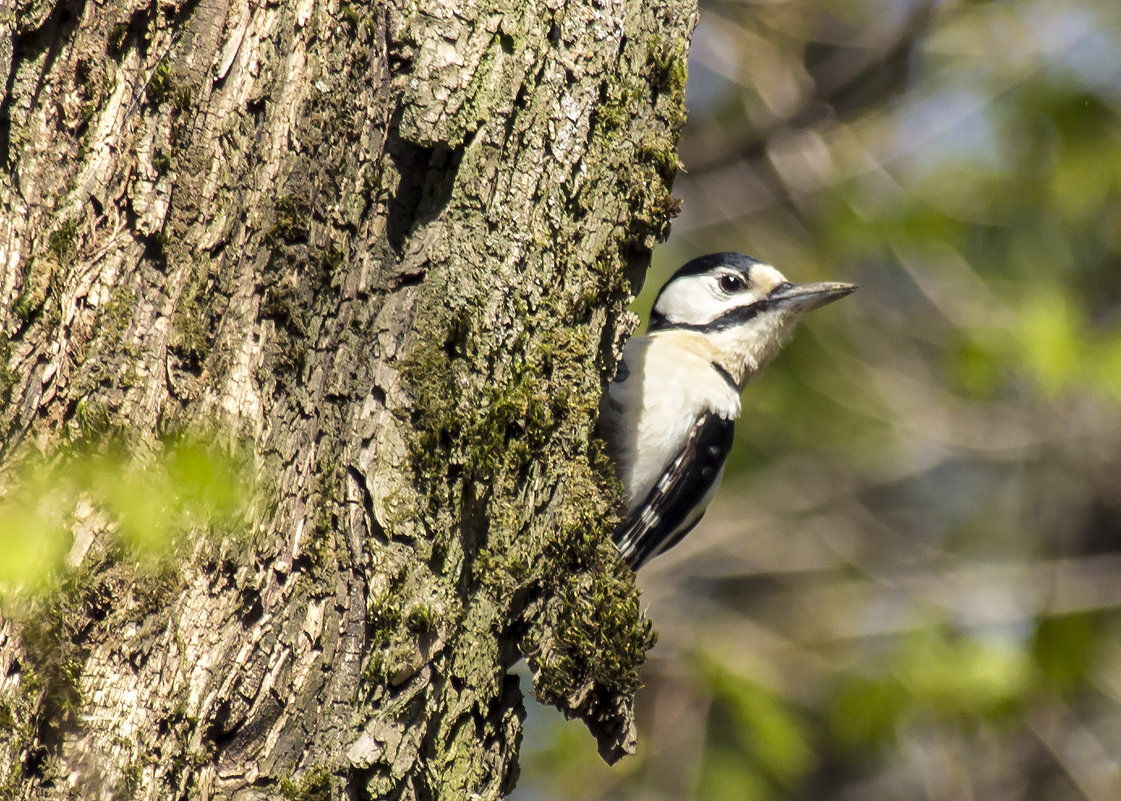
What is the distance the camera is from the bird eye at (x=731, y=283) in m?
4.46

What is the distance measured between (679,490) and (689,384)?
377 millimetres

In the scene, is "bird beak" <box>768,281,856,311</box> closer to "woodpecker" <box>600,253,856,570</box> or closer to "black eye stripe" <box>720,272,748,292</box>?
"woodpecker" <box>600,253,856,570</box>

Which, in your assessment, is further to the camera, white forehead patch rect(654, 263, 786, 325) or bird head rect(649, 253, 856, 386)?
white forehead patch rect(654, 263, 786, 325)

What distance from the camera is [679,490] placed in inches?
160

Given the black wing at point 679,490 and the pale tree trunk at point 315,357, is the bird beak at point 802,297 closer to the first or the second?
the black wing at point 679,490

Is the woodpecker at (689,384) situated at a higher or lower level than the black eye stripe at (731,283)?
lower

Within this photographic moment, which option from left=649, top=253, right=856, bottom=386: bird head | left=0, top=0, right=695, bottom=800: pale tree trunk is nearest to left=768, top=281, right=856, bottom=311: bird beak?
left=649, top=253, right=856, bottom=386: bird head

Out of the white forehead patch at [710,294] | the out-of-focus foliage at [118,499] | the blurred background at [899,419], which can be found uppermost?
the out-of-focus foliage at [118,499]

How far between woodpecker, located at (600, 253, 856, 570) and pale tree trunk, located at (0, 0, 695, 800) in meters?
1.44

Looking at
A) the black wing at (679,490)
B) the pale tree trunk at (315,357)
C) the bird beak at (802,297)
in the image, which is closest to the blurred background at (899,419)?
the bird beak at (802,297)

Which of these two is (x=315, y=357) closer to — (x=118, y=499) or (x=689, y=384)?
(x=118, y=499)

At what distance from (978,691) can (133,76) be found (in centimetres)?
556

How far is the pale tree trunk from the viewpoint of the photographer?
74.2 inches

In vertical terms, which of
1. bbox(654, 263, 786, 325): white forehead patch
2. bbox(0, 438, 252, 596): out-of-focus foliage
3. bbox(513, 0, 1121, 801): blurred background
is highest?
bbox(0, 438, 252, 596): out-of-focus foliage
